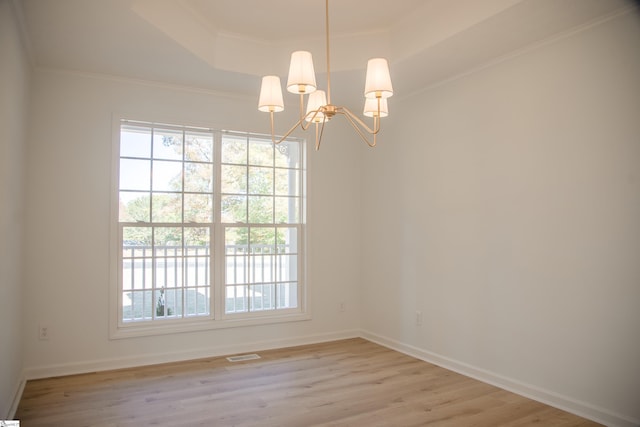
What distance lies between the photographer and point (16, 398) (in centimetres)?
318

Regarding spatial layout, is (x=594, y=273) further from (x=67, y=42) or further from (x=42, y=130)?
(x=42, y=130)

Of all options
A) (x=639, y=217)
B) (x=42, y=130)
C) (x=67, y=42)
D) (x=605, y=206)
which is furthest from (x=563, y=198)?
(x=42, y=130)

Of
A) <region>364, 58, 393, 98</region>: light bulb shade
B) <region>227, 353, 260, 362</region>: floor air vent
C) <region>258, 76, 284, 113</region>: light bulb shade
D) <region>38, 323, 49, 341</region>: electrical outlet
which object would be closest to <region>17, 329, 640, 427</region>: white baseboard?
<region>227, 353, 260, 362</region>: floor air vent

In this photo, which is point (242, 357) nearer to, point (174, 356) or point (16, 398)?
point (174, 356)

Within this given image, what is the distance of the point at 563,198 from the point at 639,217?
0.50 metres

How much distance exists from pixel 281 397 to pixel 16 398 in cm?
185

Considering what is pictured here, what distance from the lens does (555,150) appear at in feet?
10.6

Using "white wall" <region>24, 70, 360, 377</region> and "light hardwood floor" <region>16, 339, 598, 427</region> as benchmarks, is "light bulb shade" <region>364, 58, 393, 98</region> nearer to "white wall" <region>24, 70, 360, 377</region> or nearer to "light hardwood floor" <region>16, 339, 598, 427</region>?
"light hardwood floor" <region>16, 339, 598, 427</region>

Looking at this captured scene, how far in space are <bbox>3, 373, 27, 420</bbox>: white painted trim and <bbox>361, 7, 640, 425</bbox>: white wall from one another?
3293 millimetres

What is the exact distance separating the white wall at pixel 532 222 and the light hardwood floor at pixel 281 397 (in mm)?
295

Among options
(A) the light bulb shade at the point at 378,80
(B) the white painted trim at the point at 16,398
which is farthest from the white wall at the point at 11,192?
(A) the light bulb shade at the point at 378,80

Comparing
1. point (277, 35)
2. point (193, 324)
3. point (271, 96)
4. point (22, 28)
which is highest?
point (277, 35)

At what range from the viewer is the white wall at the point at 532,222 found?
9.39ft

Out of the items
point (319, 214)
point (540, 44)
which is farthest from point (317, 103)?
point (319, 214)
